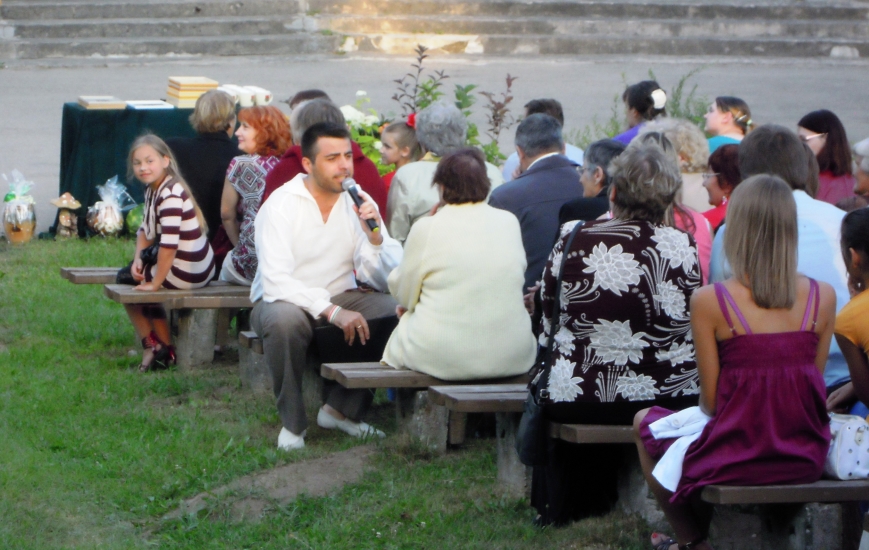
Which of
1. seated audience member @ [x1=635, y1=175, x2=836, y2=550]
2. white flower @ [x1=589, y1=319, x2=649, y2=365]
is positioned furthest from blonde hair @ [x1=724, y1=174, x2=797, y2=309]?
white flower @ [x1=589, y1=319, x2=649, y2=365]

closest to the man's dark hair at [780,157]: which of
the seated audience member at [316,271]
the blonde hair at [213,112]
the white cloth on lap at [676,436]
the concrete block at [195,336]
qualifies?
the white cloth on lap at [676,436]

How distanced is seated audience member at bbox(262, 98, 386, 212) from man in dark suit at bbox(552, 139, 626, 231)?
1339 millimetres

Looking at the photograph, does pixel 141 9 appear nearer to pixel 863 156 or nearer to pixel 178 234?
pixel 178 234

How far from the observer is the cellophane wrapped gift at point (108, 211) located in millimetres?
9211

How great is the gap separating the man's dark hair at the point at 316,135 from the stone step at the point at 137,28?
45.3 feet

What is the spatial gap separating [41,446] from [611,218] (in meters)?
2.64

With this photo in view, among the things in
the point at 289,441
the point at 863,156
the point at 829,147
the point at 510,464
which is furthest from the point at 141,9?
the point at 510,464

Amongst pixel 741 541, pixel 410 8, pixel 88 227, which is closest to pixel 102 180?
pixel 88 227

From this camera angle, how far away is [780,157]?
4.27 metres

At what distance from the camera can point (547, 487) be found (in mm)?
4086

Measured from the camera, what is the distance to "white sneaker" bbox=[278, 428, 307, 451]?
4.96 metres

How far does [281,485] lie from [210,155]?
290 cm

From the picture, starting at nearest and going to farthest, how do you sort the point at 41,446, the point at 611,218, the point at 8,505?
the point at 611,218
the point at 8,505
the point at 41,446

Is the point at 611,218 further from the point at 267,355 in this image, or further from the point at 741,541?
the point at 267,355
